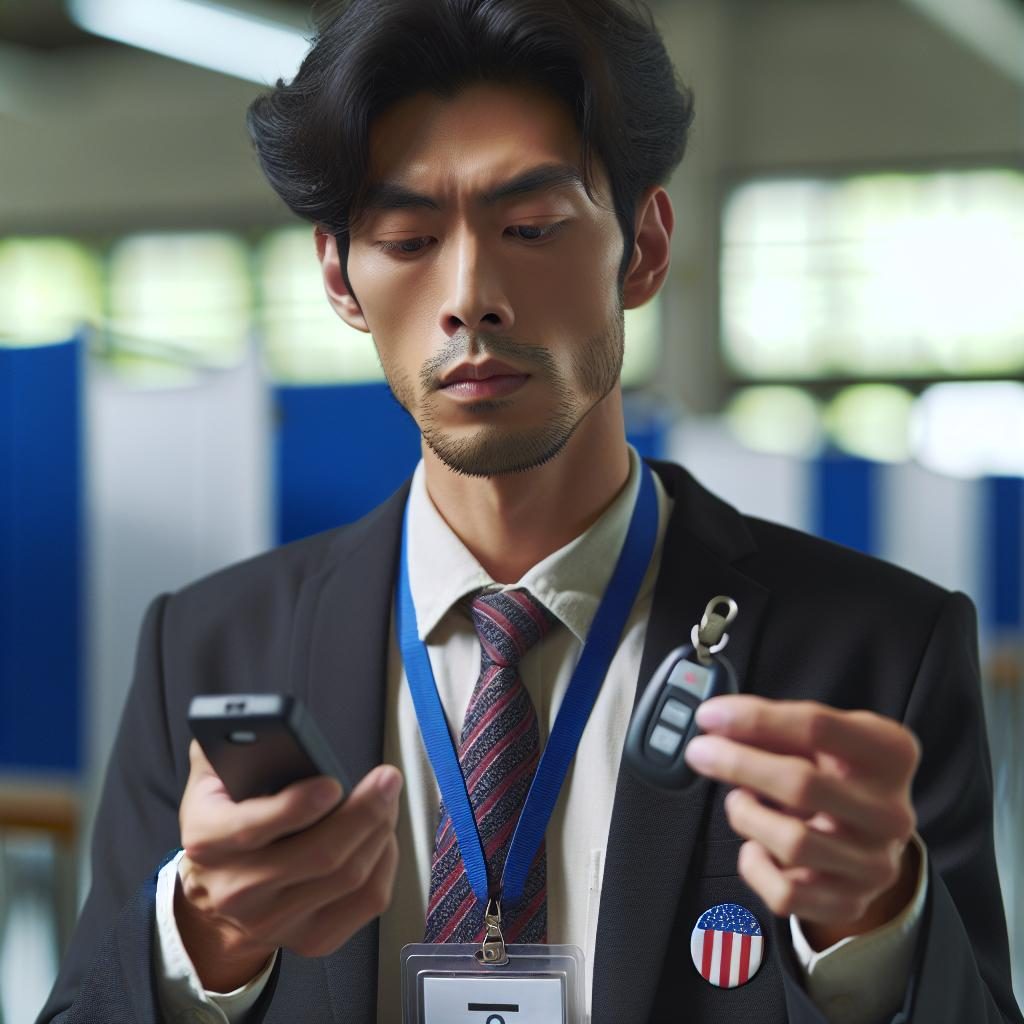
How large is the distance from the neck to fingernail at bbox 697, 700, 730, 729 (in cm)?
57

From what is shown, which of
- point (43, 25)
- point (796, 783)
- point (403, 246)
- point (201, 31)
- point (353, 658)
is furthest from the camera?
point (43, 25)

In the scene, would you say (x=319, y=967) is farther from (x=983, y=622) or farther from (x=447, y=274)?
(x=983, y=622)

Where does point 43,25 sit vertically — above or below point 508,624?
above

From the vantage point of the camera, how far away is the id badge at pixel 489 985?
1.29m

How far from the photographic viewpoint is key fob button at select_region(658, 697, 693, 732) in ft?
3.72

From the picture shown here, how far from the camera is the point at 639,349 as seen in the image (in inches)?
400

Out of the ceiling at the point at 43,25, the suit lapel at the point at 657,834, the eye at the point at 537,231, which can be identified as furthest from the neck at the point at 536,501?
the ceiling at the point at 43,25

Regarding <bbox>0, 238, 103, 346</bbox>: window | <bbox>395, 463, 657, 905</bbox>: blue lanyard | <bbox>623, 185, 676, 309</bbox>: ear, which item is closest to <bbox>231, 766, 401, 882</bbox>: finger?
<bbox>395, 463, 657, 905</bbox>: blue lanyard

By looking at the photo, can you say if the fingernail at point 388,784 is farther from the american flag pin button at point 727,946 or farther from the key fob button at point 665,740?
the american flag pin button at point 727,946

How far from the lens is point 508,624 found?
1465 mm

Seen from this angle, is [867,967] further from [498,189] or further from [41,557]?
[41,557]

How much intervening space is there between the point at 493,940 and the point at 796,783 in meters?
0.46

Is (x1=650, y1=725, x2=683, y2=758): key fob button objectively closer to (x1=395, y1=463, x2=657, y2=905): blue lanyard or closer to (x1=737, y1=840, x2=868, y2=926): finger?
(x1=737, y1=840, x2=868, y2=926): finger

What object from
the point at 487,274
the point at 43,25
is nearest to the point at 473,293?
the point at 487,274
